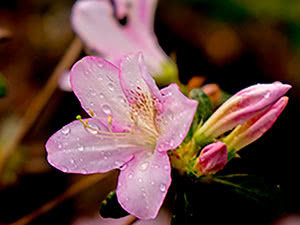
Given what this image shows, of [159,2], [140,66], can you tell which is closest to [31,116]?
[140,66]

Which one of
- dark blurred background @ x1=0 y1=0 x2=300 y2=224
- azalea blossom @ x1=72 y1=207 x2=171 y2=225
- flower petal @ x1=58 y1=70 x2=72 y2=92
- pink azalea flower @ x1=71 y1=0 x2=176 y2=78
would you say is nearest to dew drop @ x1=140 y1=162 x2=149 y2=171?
pink azalea flower @ x1=71 y1=0 x2=176 y2=78

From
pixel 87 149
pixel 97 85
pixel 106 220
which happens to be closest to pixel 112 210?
pixel 87 149

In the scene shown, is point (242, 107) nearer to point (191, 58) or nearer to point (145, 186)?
point (145, 186)

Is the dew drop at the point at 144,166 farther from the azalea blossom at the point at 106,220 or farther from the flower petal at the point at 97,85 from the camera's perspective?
the azalea blossom at the point at 106,220

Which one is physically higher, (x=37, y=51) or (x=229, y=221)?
(x=229, y=221)

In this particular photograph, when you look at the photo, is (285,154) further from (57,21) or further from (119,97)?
(119,97)

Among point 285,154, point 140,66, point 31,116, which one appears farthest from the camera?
point 285,154

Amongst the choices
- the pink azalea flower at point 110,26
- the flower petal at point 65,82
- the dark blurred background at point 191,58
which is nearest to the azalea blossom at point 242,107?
the pink azalea flower at point 110,26
